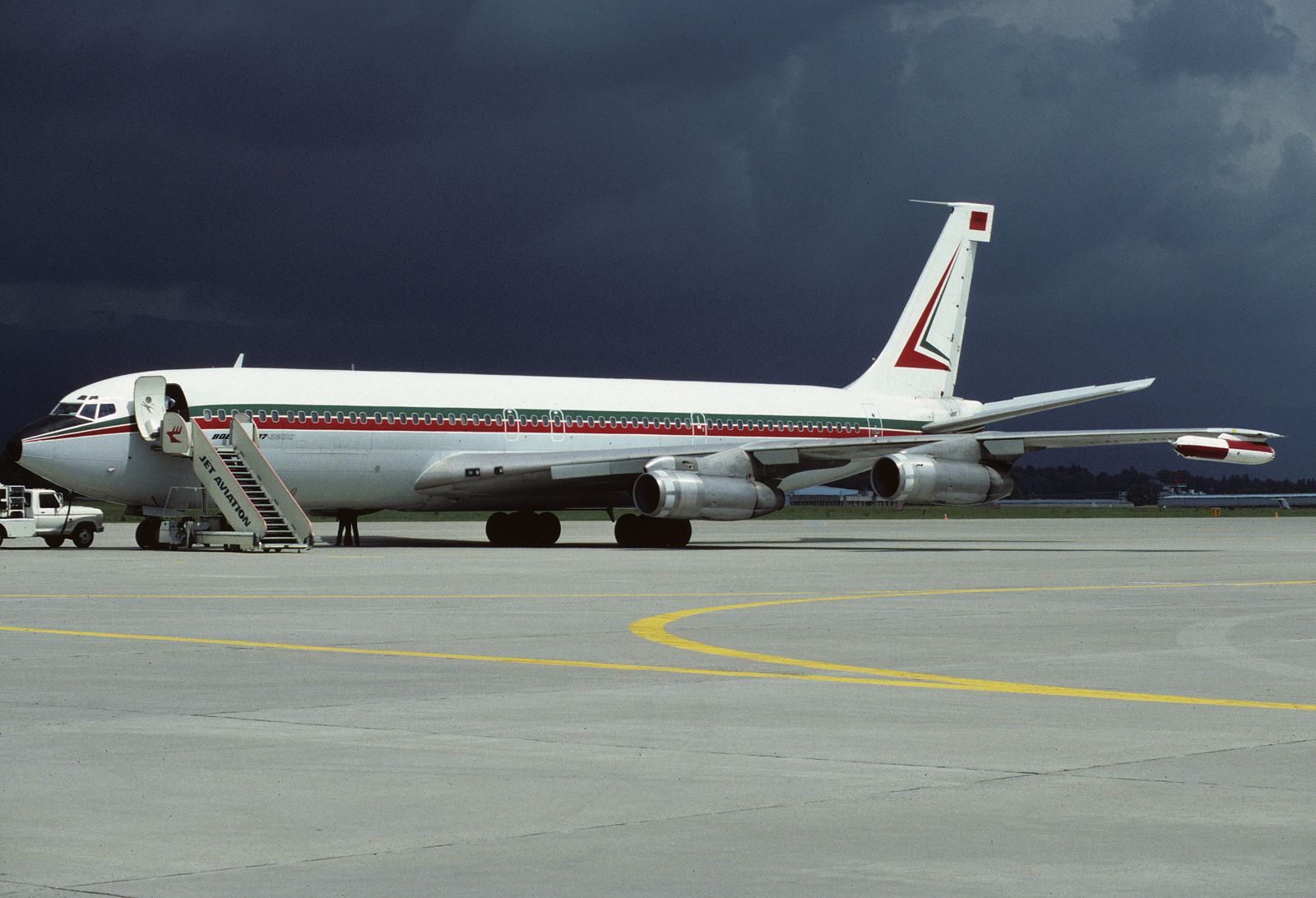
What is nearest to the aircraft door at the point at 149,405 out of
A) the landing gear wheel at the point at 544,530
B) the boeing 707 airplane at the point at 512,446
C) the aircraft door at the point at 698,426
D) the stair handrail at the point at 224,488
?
the boeing 707 airplane at the point at 512,446

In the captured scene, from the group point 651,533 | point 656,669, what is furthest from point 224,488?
point 656,669

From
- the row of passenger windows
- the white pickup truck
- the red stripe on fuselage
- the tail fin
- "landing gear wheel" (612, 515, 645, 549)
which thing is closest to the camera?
the red stripe on fuselage

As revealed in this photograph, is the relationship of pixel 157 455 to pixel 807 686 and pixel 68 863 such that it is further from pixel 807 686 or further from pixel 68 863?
pixel 68 863

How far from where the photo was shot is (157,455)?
132 feet

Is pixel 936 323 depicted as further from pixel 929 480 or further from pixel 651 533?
pixel 651 533

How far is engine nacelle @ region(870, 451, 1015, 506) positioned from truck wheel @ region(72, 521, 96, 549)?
69.3 feet

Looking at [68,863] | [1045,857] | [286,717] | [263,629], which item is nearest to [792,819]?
[1045,857]

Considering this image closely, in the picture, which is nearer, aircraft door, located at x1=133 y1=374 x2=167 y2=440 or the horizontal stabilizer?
aircraft door, located at x1=133 y1=374 x2=167 y2=440

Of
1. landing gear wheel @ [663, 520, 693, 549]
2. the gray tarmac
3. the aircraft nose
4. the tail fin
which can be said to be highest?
the tail fin

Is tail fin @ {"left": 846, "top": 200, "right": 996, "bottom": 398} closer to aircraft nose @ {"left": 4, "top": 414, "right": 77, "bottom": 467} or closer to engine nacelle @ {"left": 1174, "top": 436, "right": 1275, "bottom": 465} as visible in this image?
engine nacelle @ {"left": 1174, "top": 436, "right": 1275, "bottom": 465}

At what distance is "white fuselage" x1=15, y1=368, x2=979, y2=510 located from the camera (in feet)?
131

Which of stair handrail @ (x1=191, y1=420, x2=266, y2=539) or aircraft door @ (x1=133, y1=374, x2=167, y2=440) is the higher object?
aircraft door @ (x1=133, y1=374, x2=167, y2=440)

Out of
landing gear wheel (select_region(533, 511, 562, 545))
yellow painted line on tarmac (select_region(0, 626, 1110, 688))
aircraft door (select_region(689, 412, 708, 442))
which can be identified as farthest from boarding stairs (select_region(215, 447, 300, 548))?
yellow painted line on tarmac (select_region(0, 626, 1110, 688))

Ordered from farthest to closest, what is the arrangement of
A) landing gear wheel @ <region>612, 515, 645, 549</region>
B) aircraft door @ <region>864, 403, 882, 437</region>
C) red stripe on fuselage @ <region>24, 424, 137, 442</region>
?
aircraft door @ <region>864, 403, 882, 437</region> < landing gear wheel @ <region>612, 515, 645, 549</region> < red stripe on fuselage @ <region>24, 424, 137, 442</region>
